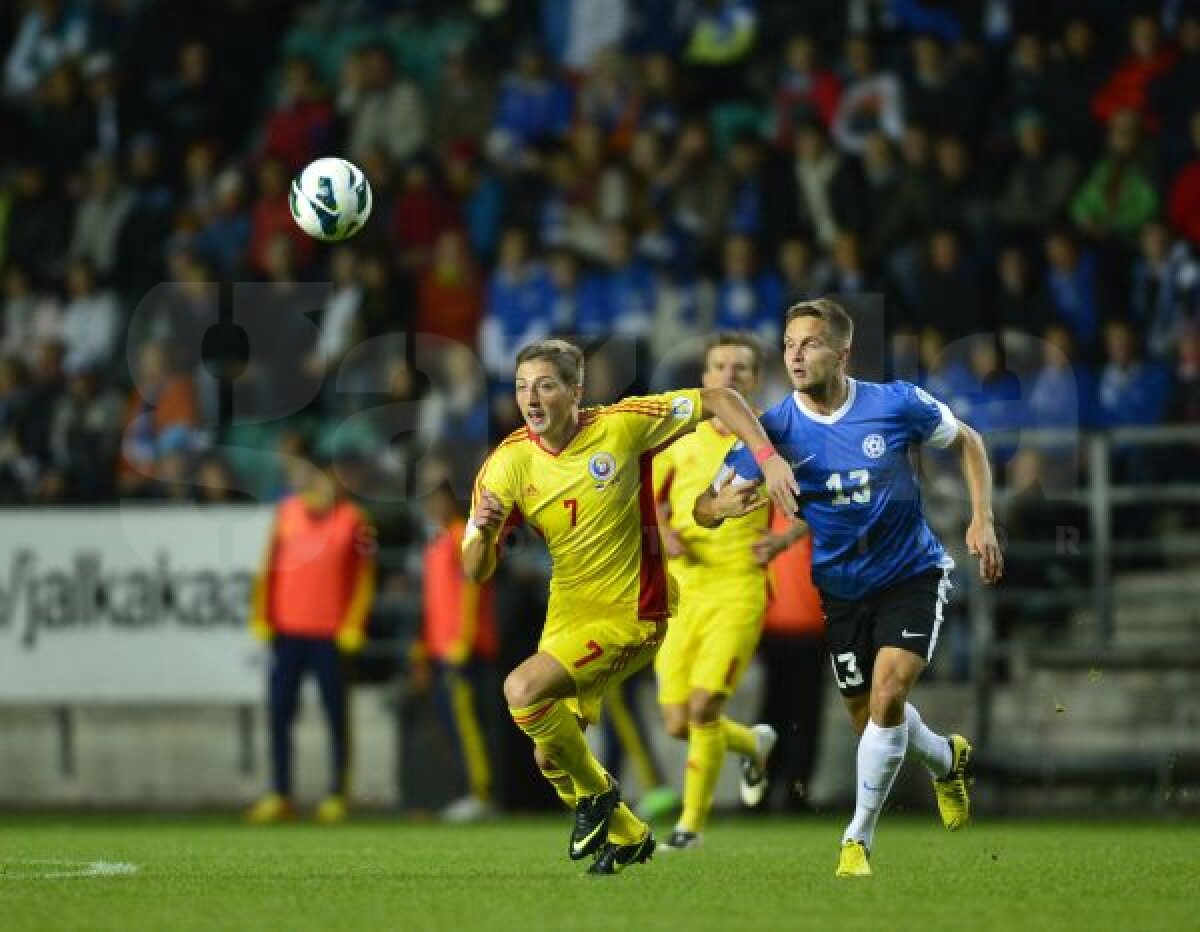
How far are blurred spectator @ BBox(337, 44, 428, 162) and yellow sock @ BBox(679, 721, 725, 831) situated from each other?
29.5 feet

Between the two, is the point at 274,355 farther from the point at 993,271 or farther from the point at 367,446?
the point at 993,271

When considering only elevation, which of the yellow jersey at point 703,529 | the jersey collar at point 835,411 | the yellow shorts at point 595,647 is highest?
the jersey collar at point 835,411

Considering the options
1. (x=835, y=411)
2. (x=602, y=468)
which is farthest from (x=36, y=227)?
(x=835, y=411)

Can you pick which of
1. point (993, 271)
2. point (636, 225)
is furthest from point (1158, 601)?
point (636, 225)

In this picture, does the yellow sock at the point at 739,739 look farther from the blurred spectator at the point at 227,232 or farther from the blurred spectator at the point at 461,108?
the blurred spectator at the point at 461,108

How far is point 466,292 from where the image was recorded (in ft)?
58.7

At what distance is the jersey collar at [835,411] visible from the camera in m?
9.33

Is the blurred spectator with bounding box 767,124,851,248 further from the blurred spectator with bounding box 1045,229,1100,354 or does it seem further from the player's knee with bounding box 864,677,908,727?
the player's knee with bounding box 864,677,908,727

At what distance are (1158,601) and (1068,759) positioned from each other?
4.30 ft

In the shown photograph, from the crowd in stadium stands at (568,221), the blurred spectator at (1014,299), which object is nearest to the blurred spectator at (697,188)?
the crowd in stadium stands at (568,221)

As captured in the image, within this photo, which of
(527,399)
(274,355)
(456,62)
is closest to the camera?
(527,399)

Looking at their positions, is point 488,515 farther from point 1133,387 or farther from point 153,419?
point 153,419

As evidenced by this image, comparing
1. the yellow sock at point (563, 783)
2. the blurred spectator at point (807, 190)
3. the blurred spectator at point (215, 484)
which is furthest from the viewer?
the blurred spectator at point (807, 190)

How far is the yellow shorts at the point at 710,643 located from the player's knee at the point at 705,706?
0.03m
